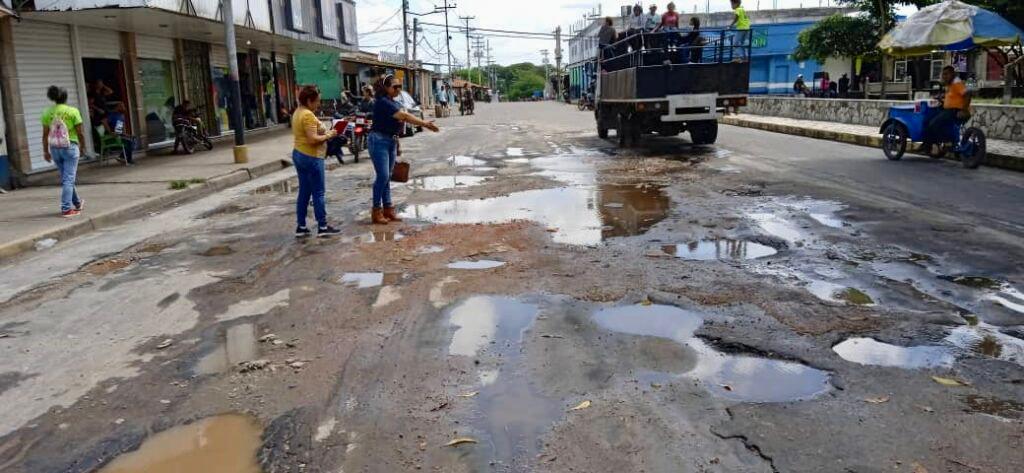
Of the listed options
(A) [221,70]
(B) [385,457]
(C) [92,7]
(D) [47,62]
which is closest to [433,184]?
(C) [92,7]

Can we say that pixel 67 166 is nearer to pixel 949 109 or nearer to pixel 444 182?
pixel 444 182

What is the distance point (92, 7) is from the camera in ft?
43.1

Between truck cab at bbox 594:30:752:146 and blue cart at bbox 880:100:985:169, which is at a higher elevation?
truck cab at bbox 594:30:752:146

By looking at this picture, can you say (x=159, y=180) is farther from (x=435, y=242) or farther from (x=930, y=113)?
(x=930, y=113)

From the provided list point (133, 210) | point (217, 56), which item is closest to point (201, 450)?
point (133, 210)

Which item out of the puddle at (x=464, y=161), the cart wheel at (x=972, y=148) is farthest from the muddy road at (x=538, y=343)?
the puddle at (x=464, y=161)

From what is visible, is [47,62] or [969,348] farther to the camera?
[47,62]

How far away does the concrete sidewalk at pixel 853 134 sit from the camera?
491 inches

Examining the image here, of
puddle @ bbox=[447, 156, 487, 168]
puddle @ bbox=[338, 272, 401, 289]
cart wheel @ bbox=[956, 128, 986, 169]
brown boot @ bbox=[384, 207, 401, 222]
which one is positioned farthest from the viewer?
puddle @ bbox=[447, 156, 487, 168]

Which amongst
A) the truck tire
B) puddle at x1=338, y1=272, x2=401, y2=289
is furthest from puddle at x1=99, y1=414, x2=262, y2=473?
the truck tire

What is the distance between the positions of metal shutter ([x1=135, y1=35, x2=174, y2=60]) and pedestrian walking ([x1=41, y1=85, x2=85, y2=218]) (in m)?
9.32

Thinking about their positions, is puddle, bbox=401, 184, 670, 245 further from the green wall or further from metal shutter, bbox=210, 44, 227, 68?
the green wall

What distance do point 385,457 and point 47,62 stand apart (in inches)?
582

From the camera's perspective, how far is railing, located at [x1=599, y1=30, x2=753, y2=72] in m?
15.0
